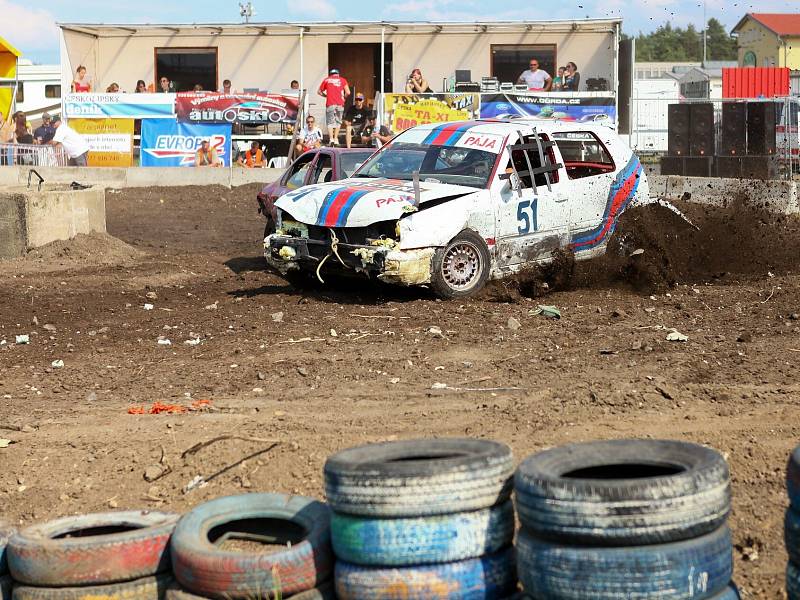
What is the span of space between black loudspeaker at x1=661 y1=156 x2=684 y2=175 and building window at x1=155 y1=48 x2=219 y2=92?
12443 mm

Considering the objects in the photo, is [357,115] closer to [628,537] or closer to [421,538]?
[421,538]

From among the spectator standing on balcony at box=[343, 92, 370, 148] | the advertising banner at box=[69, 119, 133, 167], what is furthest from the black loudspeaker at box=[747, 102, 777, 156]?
the advertising banner at box=[69, 119, 133, 167]

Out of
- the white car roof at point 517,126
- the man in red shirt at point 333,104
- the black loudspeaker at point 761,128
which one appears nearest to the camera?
the white car roof at point 517,126

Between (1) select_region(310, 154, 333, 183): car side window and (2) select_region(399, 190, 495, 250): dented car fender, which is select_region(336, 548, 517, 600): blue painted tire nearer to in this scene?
(2) select_region(399, 190, 495, 250): dented car fender

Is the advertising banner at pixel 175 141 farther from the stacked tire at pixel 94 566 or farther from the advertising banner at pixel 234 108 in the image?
the stacked tire at pixel 94 566

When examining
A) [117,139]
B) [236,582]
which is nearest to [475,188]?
[236,582]

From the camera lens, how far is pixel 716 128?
22016mm

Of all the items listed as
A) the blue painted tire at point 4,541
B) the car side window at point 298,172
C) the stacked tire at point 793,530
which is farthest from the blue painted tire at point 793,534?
the car side window at point 298,172

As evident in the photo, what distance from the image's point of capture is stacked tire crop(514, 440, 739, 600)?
3768 mm

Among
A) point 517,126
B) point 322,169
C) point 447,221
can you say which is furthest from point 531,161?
point 322,169

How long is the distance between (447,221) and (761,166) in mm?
11775

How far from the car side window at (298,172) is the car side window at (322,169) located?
23 centimetres

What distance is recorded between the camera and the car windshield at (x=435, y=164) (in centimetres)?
1141

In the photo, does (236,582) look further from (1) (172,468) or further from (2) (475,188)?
(2) (475,188)
